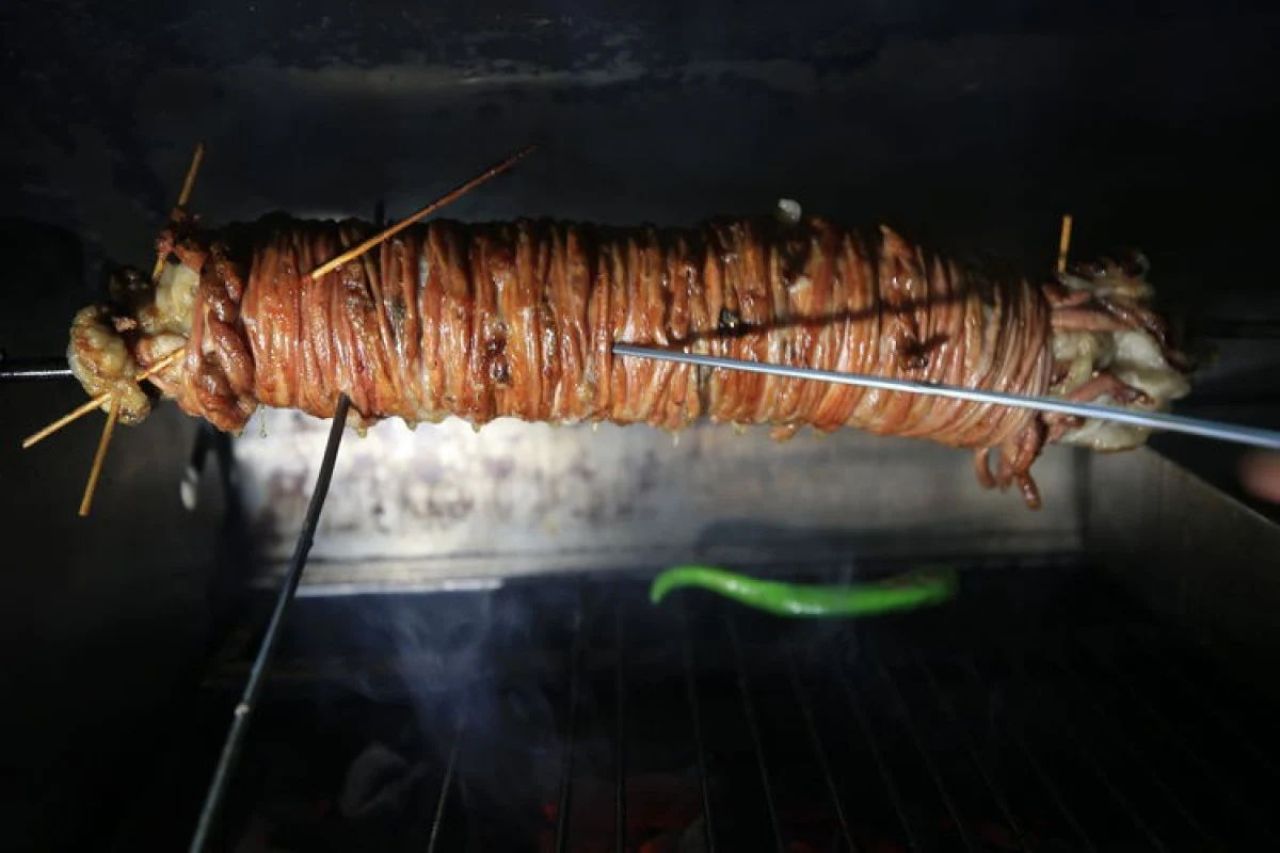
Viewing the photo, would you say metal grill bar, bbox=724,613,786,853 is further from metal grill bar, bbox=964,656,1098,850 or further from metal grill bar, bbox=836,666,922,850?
metal grill bar, bbox=964,656,1098,850

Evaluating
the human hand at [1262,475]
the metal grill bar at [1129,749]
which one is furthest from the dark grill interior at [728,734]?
the human hand at [1262,475]

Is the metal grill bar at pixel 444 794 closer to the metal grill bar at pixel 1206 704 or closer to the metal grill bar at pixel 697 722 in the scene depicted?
the metal grill bar at pixel 697 722

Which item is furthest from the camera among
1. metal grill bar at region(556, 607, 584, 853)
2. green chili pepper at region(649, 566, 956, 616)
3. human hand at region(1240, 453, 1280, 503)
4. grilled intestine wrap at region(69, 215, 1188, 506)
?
green chili pepper at region(649, 566, 956, 616)

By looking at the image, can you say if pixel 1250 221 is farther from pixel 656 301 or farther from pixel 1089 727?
pixel 656 301

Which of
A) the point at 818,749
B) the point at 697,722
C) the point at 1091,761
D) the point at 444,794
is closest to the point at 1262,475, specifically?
the point at 1091,761

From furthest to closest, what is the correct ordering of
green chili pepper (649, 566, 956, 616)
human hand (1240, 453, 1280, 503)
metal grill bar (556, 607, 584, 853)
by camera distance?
1. green chili pepper (649, 566, 956, 616)
2. human hand (1240, 453, 1280, 503)
3. metal grill bar (556, 607, 584, 853)

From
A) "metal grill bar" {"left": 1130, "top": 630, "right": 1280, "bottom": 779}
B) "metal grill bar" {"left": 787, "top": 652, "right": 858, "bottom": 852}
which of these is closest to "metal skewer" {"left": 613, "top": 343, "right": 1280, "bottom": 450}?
"metal grill bar" {"left": 787, "top": 652, "right": 858, "bottom": 852}

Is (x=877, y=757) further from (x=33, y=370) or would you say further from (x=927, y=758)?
(x=33, y=370)

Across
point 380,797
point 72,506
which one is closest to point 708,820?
point 380,797
